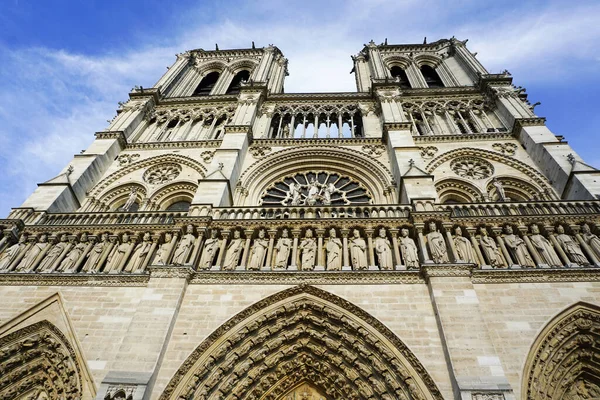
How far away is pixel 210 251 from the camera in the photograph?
7891 millimetres

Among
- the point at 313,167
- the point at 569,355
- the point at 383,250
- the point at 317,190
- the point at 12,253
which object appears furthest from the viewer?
the point at 313,167

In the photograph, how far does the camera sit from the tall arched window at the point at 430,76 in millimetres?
18886

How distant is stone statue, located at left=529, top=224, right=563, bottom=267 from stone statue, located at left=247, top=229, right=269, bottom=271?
17.4 feet

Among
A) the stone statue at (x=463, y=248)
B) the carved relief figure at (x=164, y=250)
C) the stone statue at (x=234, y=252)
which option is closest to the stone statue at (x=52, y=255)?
the carved relief figure at (x=164, y=250)

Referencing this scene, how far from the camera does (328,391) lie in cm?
642

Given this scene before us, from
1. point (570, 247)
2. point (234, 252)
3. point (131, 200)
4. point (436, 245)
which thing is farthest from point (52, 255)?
point (570, 247)

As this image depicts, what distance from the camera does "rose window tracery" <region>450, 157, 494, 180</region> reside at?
11.5 m

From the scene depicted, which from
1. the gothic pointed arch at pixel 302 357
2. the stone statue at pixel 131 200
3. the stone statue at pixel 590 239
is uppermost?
the stone statue at pixel 131 200

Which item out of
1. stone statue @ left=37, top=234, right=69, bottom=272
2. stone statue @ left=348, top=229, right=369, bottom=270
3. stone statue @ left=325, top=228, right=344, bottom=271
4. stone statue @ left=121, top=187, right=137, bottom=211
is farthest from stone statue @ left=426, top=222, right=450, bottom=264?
stone statue @ left=121, top=187, right=137, bottom=211

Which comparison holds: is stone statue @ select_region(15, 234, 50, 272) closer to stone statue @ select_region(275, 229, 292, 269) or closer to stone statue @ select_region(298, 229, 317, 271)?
stone statue @ select_region(275, 229, 292, 269)

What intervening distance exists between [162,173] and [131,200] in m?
1.51

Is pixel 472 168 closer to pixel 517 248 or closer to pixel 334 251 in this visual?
pixel 517 248

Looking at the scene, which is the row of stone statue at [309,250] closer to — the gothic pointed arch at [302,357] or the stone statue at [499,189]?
the gothic pointed arch at [302,357]

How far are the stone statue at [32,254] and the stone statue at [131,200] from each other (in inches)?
101
